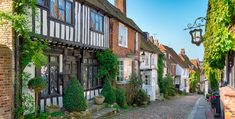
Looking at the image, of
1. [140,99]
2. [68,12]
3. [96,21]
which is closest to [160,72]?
[140,99]

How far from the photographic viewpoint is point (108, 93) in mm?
17906

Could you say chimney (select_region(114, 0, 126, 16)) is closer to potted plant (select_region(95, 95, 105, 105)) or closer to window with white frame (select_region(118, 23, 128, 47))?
window with white frame (select_region(118, 23, 128, 47))

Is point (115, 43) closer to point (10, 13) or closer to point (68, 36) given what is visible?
point (68, 36)

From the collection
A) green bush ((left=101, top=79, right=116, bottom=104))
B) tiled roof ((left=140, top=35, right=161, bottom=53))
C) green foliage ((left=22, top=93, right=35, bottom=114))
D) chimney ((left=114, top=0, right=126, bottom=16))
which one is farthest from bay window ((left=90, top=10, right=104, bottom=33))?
tiled roof ((left=140, top=35, right=161, bottom=53))

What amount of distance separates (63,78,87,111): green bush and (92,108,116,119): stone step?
0.98 meters

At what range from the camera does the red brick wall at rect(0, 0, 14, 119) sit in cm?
932

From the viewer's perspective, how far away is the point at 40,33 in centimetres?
1166

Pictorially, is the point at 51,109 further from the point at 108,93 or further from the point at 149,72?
the point at 149,72

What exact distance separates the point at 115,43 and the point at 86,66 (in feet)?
12.7

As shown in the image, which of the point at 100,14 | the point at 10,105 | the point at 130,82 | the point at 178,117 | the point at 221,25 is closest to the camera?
the point at 221,25

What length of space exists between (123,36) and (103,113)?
8739mm

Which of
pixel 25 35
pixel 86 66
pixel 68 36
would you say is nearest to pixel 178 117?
pixel 86 66

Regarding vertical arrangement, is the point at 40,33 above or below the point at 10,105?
above

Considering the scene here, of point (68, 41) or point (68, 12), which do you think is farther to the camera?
point (68, 12)
